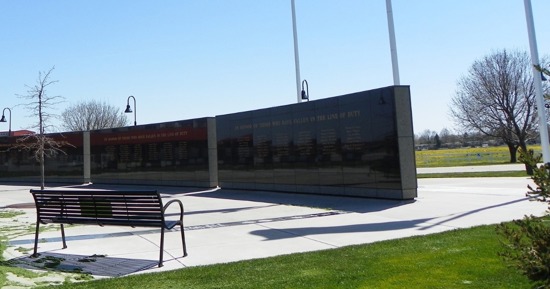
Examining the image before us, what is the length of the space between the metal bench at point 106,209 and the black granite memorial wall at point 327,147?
829 cm

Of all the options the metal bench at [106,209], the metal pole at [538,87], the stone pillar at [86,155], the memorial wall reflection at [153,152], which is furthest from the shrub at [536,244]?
the stone pillar at [86,155]

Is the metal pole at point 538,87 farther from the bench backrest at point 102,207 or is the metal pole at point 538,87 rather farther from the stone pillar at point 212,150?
the stone pillar at point 212,150

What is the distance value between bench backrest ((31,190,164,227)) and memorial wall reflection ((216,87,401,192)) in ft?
28.4

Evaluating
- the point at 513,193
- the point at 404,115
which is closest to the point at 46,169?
the point at 404,115

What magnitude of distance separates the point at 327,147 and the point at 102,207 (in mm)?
9972

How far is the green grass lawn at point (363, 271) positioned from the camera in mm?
4707

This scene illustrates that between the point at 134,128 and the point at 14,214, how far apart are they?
1292cm

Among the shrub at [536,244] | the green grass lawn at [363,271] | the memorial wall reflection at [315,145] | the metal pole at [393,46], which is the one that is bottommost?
the green grass lawn at [363,271]

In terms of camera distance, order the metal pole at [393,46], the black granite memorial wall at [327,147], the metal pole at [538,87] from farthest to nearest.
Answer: the metal pole at [393,46], the metal pole at [538,87], the black granite memorial wall at [327,147]

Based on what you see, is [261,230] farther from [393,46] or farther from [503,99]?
[503,99]

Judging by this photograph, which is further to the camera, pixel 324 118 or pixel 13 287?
pixel 324 118

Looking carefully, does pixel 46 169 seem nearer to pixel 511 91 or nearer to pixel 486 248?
pixel 486 248

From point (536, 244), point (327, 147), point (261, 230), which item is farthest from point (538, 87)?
point (536, 244)

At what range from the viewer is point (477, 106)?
41125 millimetres
